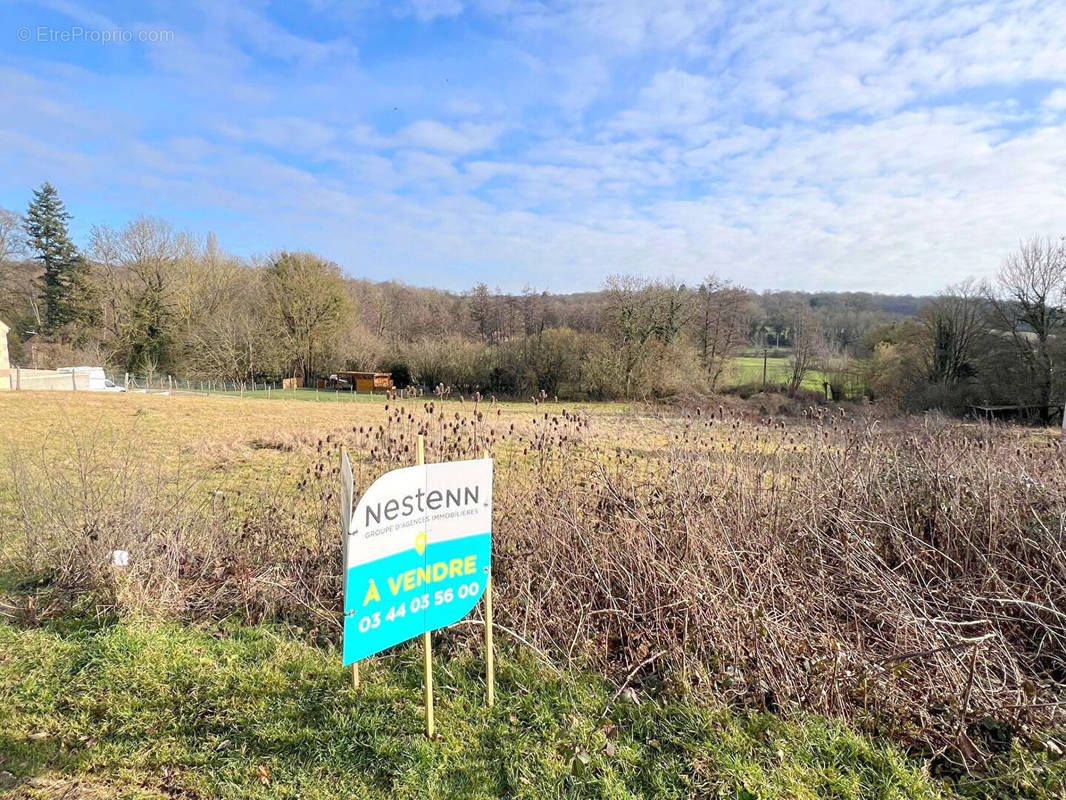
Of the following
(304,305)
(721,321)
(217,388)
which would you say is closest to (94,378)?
(217,388)

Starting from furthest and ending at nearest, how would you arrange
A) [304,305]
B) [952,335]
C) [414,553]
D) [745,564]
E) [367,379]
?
1. [304,305]
2. [367,379]
3. [952,335]
4. [745,564]
5. [414,553]

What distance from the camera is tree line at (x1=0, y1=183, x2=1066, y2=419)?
35.0 metres

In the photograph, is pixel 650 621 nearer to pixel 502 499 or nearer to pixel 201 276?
pixel 502 499

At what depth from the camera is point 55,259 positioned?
43.8 metres

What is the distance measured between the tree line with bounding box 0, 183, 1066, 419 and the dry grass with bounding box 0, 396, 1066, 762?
2788 cm

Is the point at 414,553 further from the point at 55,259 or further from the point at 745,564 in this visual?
the point at 55,259

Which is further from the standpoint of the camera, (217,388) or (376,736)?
(217,388)

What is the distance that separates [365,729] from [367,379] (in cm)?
4116

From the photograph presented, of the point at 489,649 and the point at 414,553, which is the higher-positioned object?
the point at 414,553

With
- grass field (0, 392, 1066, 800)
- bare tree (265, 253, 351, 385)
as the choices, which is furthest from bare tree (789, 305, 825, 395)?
grass field (0, 392, 1066, 800)

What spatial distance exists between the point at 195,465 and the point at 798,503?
445 inches

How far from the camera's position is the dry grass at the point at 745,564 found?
2.93 meters

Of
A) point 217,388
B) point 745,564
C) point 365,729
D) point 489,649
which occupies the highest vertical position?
point 217,388

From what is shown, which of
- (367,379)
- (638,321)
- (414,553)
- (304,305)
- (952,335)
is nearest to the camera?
(414,553)
